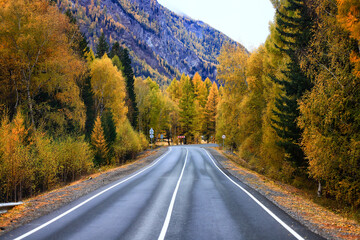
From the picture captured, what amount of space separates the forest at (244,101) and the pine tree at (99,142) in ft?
0.40

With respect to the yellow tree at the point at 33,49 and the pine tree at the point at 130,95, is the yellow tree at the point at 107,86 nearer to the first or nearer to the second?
the pine tree at the point at 130,95

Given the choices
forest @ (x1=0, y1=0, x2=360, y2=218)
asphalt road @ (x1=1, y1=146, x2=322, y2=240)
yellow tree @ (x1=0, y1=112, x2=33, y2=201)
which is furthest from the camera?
yellow tree @ (x1=0, y1=112, x2=33, y2=201)

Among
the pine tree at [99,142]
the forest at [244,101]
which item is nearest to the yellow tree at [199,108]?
the forest at [244,101]

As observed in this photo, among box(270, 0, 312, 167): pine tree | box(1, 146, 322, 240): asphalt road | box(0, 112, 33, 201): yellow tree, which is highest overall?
box(270, 0, 312, 167): pine tree

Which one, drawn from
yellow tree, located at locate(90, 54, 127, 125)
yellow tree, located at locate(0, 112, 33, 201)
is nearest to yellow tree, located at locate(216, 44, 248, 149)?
yellow tree, located at locate(90, 54, 127, 125)

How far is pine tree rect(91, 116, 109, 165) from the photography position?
28188 millimetres

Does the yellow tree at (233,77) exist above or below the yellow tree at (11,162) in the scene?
above

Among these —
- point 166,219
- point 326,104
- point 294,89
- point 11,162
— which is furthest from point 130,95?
point 166,219

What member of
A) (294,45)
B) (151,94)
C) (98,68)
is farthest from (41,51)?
(151,94)

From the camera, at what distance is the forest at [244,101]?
1027 cm

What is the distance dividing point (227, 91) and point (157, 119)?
3432 cm

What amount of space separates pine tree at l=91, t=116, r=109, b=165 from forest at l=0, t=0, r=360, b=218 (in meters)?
0.12

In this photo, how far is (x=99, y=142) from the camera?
2847 centimetres

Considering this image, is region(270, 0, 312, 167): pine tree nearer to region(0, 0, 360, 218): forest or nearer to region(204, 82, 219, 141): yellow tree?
region(0, 0, 360, 218): forest
